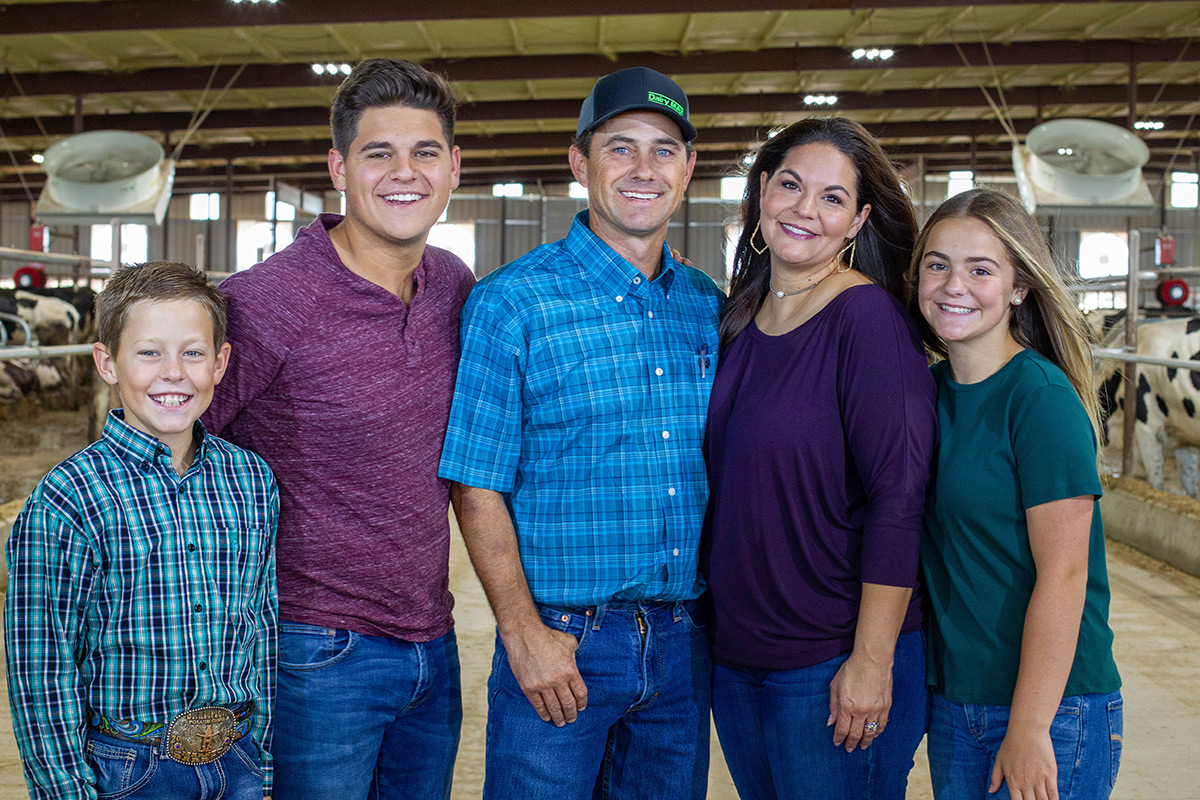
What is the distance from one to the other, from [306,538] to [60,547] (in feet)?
1.22

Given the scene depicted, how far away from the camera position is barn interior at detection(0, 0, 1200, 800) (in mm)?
4121

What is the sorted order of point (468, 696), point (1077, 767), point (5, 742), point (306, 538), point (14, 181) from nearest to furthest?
point (1077, 767)
point (306, 538)
point (5, 742)
point (468, 696)
point (14, 181)

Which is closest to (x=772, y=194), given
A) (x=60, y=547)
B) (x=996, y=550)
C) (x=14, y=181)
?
(x=996, y=550)

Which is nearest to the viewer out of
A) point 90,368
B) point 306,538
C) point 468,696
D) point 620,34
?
point 306,538

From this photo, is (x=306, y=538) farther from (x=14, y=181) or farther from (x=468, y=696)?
(x=14, y=181)

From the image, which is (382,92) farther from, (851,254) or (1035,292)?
(1035,292)

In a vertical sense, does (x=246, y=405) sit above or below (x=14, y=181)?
below

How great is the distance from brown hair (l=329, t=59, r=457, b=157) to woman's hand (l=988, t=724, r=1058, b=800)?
134 cm

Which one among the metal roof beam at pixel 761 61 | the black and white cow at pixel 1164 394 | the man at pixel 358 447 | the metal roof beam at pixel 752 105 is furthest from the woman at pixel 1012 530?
the metal roof beam at pixel 752 105

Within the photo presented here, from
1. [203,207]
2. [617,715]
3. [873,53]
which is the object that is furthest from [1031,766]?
[203,207]

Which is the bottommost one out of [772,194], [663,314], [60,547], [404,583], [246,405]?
[404,583]

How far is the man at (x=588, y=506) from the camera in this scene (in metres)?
1.61

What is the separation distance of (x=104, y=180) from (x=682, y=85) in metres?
7.38

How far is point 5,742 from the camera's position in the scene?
2.74 meters
